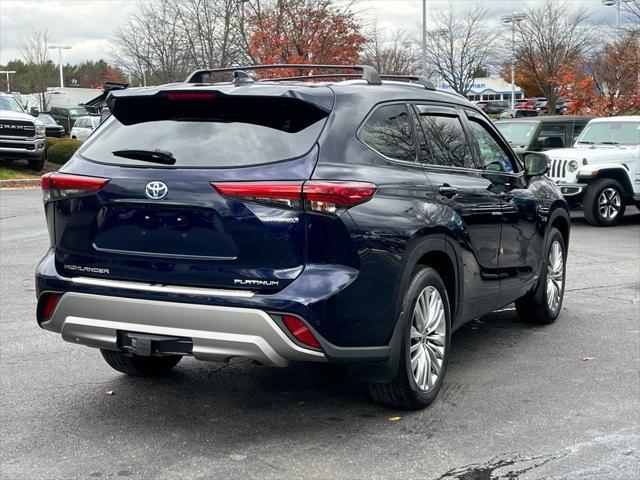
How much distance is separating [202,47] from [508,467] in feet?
88.7

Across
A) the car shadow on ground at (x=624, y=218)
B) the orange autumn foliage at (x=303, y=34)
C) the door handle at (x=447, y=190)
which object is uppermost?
the orange autumn foliage at (x=303, y=34)

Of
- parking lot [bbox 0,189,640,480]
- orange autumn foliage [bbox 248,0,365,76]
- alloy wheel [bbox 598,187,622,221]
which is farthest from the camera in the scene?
orange autumn foliage [bbox 248,0,365,76]

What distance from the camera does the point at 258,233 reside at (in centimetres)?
411

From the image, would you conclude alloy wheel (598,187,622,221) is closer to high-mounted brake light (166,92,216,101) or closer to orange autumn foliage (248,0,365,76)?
high-mounted brake light (166,92,216,101)

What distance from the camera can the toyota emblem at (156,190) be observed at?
13.8ft

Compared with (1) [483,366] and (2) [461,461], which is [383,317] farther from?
(1) [483,366]

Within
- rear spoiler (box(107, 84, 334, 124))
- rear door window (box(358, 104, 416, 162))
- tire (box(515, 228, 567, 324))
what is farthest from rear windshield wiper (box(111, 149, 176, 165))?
tire (box(515, 228, 567, 324))

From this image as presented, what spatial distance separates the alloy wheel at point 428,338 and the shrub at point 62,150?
21541 mm

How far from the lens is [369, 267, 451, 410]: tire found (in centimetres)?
458

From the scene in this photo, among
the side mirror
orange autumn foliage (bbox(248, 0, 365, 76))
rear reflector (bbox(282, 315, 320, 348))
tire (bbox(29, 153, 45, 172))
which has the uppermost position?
orange autumn foliage (bbox(248, 0, 365, 76))

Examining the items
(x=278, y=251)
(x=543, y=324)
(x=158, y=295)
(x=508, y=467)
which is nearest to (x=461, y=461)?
(x=508, y=467)

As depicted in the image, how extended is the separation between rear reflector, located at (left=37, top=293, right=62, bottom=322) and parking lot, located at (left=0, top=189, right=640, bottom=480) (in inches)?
23.8

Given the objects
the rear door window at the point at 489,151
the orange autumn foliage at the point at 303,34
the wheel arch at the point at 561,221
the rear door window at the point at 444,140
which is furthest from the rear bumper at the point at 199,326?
the orange autumn foliage at the point at 303,34

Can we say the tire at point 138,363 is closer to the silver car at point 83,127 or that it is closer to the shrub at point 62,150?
the shrub at point 62,150
